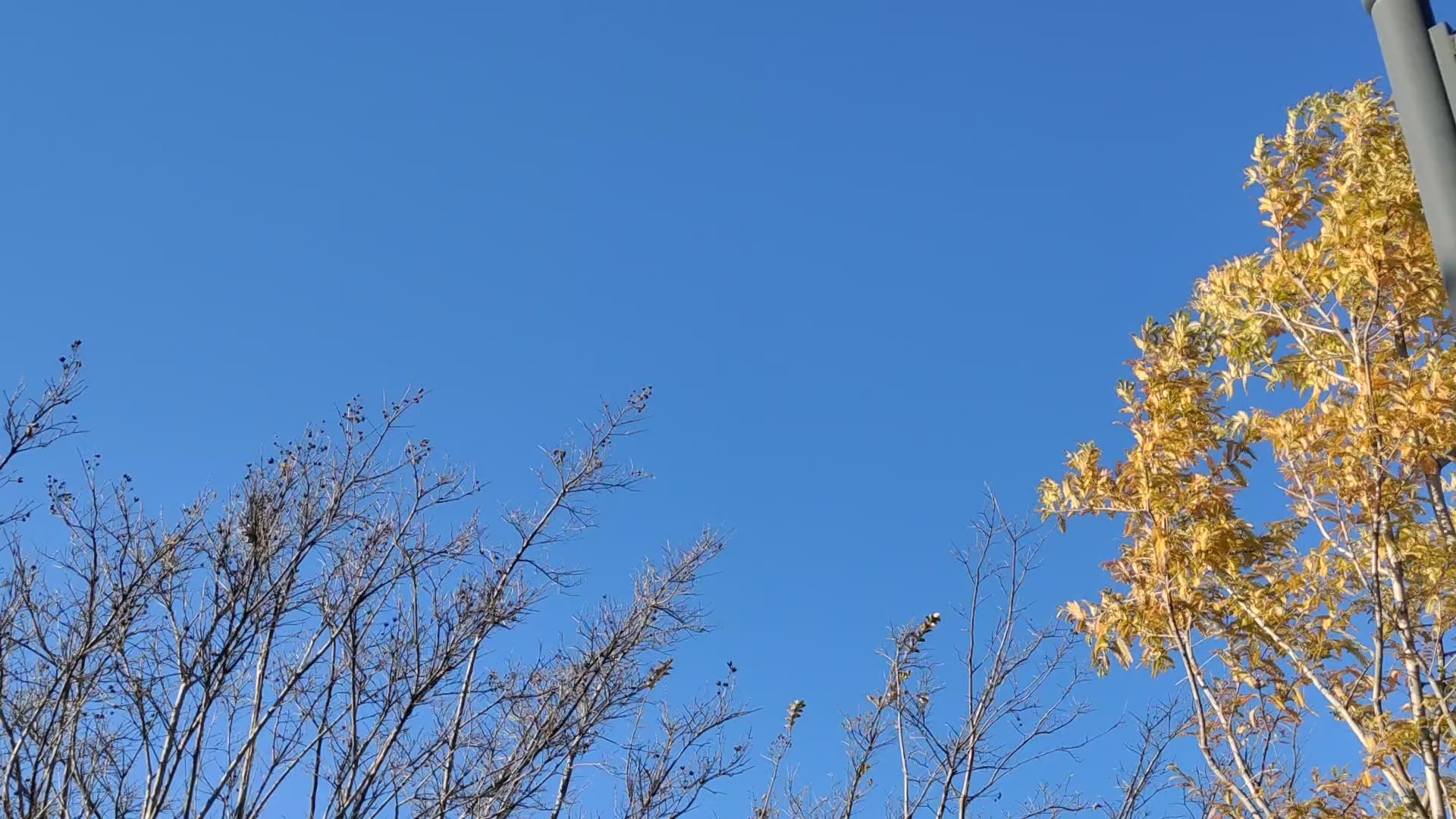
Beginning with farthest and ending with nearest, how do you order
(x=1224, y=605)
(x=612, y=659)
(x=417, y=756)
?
(x=612, y=659), (x=417, y=756), (x=1224, y=605)

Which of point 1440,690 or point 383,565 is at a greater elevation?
point 383,565

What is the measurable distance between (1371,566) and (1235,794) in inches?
31.8

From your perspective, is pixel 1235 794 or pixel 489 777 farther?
pixel 489 777

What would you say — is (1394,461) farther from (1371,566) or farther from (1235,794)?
(1235,794)

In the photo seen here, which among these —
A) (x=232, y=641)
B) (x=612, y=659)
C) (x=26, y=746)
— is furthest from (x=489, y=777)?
(x=26, y=746)

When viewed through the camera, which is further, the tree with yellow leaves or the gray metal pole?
the tree with yellow leaves

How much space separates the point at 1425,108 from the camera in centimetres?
126

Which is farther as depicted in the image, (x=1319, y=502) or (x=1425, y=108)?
(x=1319, y=502)

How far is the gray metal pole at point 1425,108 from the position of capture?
1160mm

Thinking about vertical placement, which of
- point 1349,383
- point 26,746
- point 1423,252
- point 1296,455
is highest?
point 1423,252

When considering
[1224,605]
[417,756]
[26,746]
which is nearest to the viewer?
[1224,605]

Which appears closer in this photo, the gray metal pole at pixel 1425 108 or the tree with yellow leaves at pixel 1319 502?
the gray metal pole at pixel 1425 108

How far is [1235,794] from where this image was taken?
3221 millimetres

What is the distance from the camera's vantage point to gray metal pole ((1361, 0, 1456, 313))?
1.16 meters
